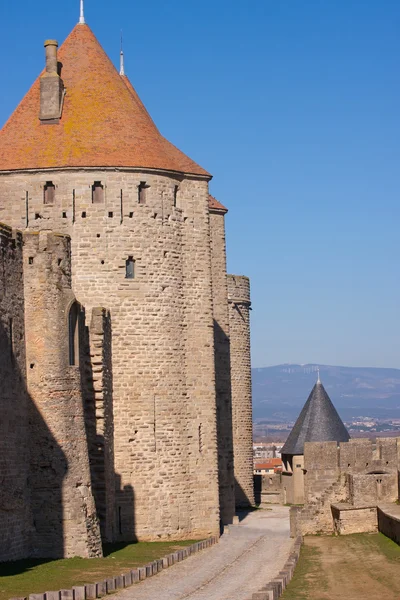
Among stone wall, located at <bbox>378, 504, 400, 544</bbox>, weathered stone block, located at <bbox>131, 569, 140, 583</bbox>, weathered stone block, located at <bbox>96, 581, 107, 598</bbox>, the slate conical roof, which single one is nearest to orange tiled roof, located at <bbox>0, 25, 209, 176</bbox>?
stone wall, located at <bbox>378, 504, 400, 544</bbox>

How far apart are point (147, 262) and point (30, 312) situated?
6.59m

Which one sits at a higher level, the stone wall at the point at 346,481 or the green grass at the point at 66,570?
the stone wall at the point at 346,481

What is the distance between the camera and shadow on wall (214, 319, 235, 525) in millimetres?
44125

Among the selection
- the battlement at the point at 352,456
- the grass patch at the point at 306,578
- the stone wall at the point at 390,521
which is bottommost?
the grass patch at the point at 306,578

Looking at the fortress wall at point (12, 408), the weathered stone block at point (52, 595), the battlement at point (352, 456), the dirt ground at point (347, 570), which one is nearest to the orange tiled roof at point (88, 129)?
the fortress wall at point (12, 408)

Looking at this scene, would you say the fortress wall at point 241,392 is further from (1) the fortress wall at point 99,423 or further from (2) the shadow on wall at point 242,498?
(1) the fortress wall at point 99,423

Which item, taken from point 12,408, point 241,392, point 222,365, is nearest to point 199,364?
point 222,365

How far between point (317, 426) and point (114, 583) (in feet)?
91.8

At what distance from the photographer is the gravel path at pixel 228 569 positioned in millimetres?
25625

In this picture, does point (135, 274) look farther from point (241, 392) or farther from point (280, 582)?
point (241, 392)

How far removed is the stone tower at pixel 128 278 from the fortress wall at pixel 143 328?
39mm

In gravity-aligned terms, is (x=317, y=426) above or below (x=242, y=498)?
above

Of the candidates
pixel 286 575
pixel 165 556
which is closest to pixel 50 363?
pixel 165 556

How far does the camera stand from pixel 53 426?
1249 inches
